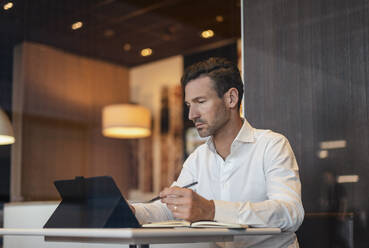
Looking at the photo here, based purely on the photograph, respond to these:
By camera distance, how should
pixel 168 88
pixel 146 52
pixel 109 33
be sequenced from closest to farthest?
pixel 109 33 < pixel 146 52 < pixel 168 88

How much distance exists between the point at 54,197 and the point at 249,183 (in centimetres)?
231

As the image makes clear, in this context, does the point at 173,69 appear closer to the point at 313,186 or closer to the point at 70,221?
the point at 313,186

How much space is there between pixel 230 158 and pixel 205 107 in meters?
0.21

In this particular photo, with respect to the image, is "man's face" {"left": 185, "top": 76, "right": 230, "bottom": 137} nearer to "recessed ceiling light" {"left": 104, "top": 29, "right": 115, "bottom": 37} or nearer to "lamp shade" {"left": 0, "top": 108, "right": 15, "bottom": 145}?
"lamp shade" {"left": 0, "top": 108, "right": 15, "bottom": 145}

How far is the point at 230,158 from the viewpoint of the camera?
199 centimetres

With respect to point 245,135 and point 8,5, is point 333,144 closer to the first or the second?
point 245,135

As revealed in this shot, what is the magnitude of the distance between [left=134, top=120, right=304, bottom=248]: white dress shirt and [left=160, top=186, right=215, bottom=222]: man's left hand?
0.40 feet

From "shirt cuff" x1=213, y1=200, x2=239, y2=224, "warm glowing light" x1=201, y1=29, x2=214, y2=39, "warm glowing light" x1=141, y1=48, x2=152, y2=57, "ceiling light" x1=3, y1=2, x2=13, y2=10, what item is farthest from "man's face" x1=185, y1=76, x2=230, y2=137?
"warm glowing light" x1=141, y1=48, x2=152, y2=57

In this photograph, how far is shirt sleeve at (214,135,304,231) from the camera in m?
1.52

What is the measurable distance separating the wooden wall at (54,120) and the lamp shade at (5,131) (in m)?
0.08

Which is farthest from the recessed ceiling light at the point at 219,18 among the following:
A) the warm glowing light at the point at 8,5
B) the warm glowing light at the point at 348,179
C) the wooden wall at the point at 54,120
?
the warm glowing light at the point at 348,179

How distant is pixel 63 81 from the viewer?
4.05 m

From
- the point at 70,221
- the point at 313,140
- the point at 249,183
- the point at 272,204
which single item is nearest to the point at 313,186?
the point at 313,140

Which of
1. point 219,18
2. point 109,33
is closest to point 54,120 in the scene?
point 109,33
